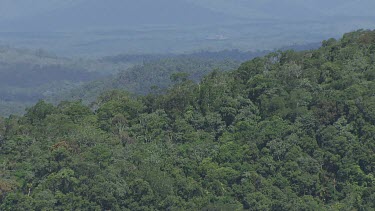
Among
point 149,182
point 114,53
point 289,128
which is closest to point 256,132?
point 289,128

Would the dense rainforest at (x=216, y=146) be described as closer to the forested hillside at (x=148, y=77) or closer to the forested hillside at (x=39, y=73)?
the forested hillside at (x=148, y=77)

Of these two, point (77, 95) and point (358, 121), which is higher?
point (358, 121)

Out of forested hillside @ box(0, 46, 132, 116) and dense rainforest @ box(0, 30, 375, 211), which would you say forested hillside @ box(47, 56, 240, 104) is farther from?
dense rainforest @ box(0, 30, 375, 211)

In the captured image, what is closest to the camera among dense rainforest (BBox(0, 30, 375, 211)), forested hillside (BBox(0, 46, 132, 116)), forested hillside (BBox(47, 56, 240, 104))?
dense rainforest (BBox(0, 30, 375, 211))

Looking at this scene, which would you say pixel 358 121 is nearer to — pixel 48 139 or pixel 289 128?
pixel 289 128

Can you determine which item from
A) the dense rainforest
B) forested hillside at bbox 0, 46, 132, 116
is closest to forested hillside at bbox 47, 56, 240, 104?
forested hillside at bbox 0, 46, 132, 116

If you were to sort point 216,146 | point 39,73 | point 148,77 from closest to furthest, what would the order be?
point 216,146, point 148,77, point 39,73

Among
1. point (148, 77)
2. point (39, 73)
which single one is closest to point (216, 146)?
point (148, 77)

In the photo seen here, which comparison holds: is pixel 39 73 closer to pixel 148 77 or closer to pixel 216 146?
pixel 148 77

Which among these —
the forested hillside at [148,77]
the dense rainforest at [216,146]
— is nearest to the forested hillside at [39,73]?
the forested hillside at [148,77]
